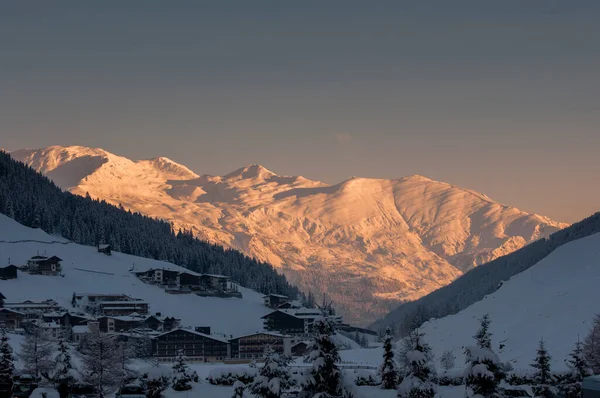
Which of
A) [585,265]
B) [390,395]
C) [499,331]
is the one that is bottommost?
[390,395]

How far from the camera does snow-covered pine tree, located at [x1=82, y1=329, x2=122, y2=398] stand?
279 feet

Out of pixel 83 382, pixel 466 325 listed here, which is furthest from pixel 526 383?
pixel 466 325

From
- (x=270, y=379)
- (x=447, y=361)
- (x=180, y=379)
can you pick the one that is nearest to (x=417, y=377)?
(x=270, y=379)

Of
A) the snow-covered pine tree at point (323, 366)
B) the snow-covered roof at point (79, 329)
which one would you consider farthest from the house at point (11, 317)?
the snow-covered pine tree at point (323, 366)

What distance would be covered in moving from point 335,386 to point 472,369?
10060mm

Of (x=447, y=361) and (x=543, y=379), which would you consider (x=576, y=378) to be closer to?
(x=543, y=379)

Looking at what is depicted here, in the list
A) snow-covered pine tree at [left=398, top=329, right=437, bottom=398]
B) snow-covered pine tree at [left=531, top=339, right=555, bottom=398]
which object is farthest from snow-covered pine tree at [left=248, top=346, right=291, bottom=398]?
snow-covered pine tree at [left=531, top=339, right=555, bottom=398]

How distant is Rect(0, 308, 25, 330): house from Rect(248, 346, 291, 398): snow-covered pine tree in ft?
454

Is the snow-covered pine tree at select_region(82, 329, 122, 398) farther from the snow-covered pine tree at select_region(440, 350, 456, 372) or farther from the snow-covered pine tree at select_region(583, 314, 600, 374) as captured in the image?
the snow-covered pine tree at select_region(440, 350, 456, 372)

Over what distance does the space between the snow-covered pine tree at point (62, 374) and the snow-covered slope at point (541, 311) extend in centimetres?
5028

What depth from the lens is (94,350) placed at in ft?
287

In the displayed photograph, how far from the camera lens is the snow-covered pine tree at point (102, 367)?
8519 centimetres

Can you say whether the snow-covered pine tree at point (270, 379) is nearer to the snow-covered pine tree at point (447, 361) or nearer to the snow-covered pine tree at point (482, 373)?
the snow-covered pine tree at point (482, 373)

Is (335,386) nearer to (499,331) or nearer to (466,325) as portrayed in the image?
(499,331)
